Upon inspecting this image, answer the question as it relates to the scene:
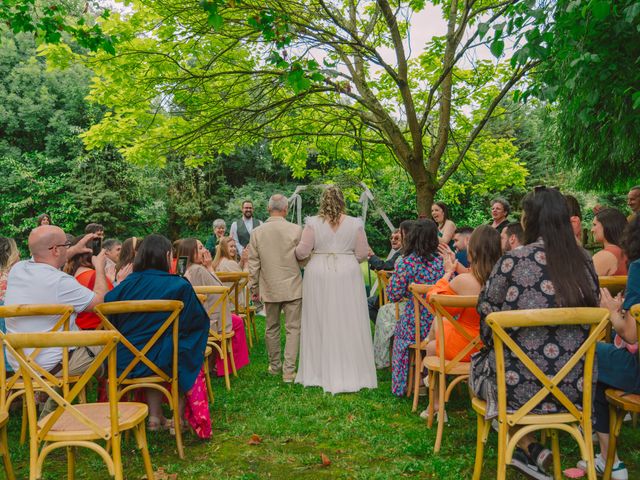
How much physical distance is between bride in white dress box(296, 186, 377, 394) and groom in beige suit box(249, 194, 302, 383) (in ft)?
0.72

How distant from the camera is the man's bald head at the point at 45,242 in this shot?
3957 mm

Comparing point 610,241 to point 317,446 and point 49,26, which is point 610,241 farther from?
point 49,26

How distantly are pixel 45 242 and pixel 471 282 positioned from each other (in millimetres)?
3220

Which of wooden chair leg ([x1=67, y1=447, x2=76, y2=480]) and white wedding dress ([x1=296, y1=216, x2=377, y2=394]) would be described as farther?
white wedding dress ([x1=296, y1=216, x2=377, y2=394])

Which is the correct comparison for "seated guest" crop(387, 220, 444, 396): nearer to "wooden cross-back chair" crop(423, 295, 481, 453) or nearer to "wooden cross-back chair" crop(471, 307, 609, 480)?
"wooden cross-back chair" crop(423, 295, 481, 453)

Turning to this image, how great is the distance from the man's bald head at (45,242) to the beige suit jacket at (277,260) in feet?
8.31

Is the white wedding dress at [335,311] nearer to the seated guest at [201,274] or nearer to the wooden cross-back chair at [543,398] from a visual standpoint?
the seated guest at [201,274]

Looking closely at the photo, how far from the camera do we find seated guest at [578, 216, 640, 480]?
9.97 ft

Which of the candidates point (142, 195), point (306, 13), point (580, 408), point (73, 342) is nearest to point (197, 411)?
point (73, 342)

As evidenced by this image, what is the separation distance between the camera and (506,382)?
3.01m

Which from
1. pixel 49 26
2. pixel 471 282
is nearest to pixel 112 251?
pixel 49 26

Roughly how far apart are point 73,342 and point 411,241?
11.6ft

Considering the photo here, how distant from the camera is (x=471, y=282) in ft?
13.4

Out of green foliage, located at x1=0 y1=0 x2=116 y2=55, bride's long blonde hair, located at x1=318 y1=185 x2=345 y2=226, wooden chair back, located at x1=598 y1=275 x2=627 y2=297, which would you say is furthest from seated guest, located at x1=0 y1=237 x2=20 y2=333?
wooden chair back, located at x1=598 y1=275 x2=627 y2=297
